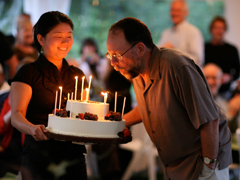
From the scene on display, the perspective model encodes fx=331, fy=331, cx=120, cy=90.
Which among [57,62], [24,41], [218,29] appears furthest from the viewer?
[218,29]

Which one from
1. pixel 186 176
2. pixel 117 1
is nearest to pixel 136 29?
pixel 186 176

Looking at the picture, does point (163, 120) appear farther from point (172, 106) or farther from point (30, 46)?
point (30, 46)

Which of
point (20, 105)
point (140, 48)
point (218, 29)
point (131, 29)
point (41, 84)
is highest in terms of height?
point (218, 29)

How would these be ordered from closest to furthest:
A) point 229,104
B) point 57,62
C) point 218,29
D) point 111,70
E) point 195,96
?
1. point 195,96
2. point 57,62
3. point 111,70
4. point 229,104
5. point 218,29

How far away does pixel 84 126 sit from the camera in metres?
1.93

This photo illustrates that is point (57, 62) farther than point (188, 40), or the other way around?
point (188, 40)

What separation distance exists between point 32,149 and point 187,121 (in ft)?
3.20

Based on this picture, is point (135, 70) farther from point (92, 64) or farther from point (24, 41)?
point (92, 64)

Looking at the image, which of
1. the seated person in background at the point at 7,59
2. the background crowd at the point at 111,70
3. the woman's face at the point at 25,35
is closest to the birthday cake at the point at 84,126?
the background crowd at the point at 111,70

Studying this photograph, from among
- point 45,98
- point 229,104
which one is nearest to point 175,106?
point 45,98

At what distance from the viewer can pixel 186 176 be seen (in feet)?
6.84

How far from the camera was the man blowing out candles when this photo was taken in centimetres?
196

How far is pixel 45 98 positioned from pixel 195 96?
2.97 ft

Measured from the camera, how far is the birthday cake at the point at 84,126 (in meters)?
1.89
